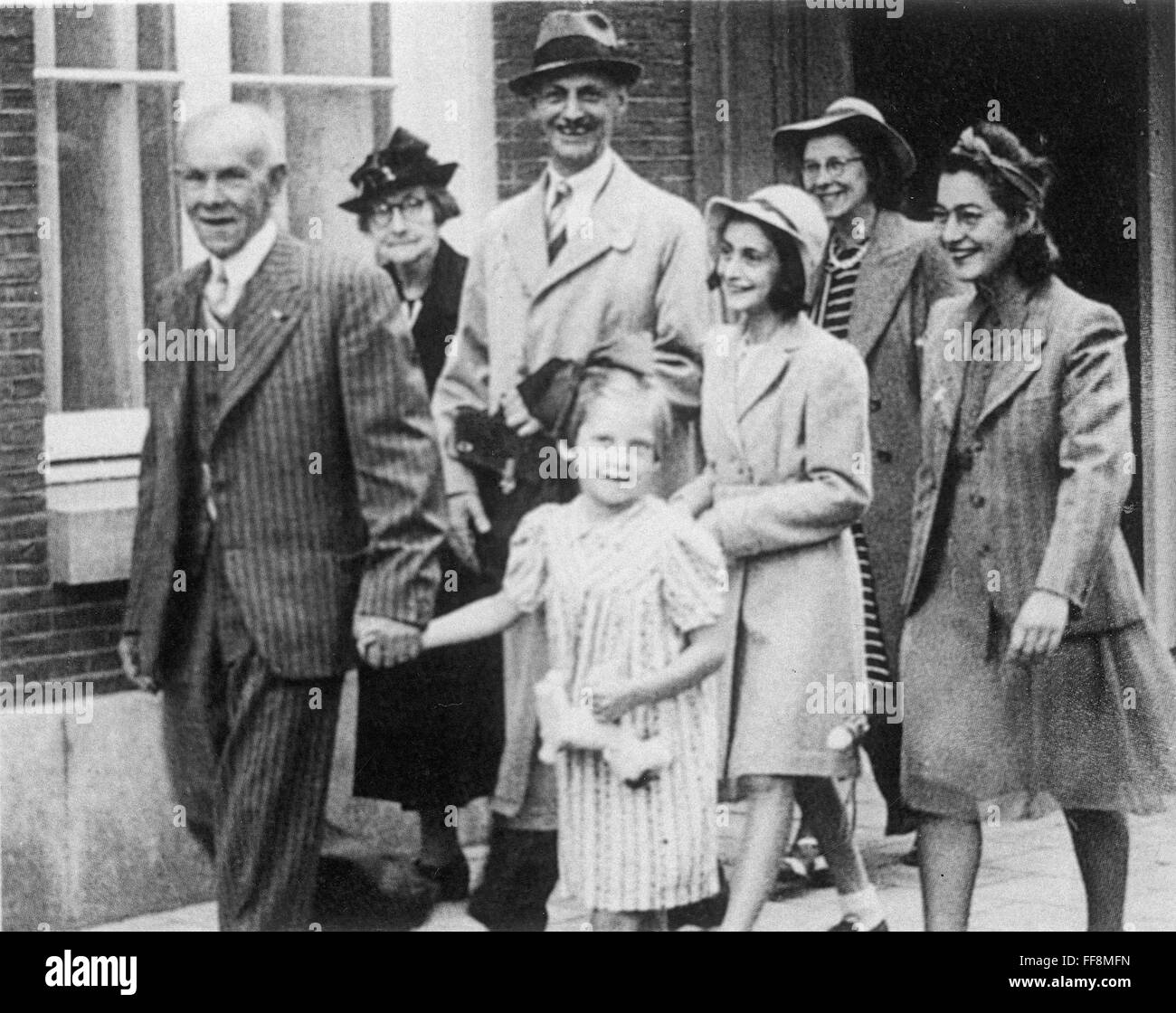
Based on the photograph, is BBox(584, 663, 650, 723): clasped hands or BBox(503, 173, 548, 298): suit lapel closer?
BBox(584, 663, 650, 723): clasped hands

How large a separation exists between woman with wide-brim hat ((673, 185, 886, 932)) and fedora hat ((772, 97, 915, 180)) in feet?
1.36

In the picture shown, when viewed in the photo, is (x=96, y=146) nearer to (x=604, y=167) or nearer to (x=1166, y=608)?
(x=604, y=167)

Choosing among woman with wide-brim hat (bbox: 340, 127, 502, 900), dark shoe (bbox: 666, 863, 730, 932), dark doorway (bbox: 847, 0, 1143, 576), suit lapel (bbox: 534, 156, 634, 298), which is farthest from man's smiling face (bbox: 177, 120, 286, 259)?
dark shoe (bbox: 666, 863, 730, 932)

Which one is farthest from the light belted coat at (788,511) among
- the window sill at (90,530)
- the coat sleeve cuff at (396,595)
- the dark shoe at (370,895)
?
the window sill at (90,530)

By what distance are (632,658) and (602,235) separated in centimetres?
135

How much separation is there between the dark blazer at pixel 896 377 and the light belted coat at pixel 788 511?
25 centimetres

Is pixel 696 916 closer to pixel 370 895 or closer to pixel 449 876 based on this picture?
pixel 449 876

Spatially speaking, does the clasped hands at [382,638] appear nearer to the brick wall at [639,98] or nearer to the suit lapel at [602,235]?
the suit lapel at [602,235]

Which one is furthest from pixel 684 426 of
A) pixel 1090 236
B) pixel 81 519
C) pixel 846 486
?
pixel 81 519

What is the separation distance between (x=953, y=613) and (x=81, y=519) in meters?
2.58

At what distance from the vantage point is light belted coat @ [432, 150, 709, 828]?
567 cm

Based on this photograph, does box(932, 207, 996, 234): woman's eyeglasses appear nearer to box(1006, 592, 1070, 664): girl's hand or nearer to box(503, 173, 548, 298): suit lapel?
box(1006, 592, 1070, 664): girl's hand

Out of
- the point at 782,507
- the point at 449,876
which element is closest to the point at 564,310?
the point at 782,507

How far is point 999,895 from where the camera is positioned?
236 inches
